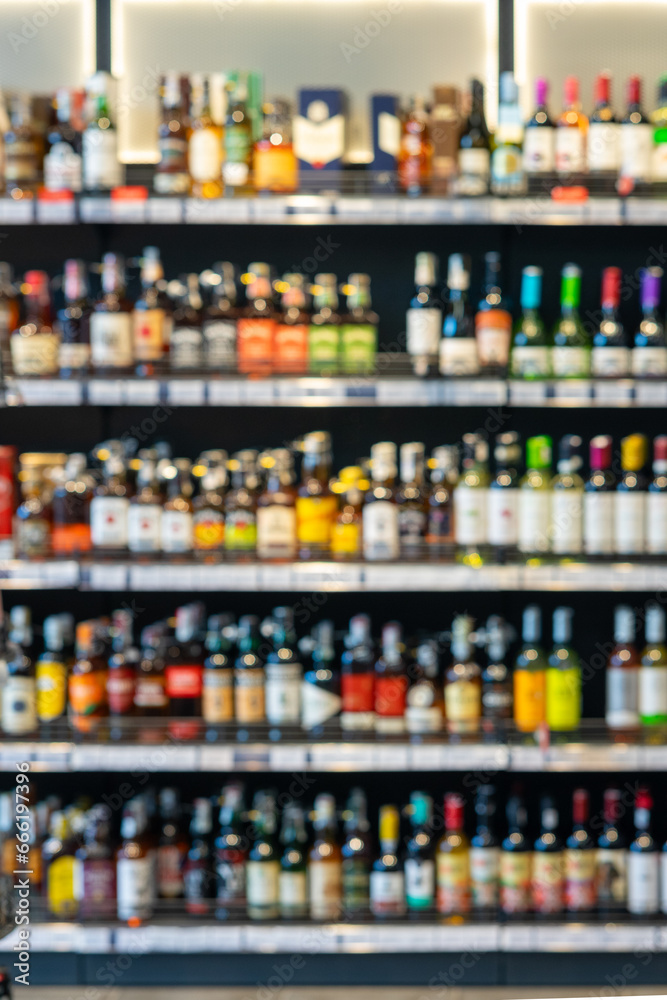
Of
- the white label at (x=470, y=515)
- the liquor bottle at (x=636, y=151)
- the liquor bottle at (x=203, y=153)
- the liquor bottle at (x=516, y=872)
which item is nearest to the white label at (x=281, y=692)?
the white label at (x=470, y=515)

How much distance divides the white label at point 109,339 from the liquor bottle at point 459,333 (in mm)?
932

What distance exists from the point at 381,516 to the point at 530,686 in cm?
65

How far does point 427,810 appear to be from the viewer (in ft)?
10.1

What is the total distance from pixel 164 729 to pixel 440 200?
5.65ft

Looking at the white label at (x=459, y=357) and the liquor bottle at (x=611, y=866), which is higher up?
the white label at (x=459, y=357)

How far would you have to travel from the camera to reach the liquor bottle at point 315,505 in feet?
10.2

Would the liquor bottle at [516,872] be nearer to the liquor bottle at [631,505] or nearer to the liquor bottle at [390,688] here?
the liquor bottle at [390,688]

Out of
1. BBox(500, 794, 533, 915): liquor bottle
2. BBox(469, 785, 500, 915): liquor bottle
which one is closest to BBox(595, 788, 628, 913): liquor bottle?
BBox(500, 794, 533, 915): liquor bottle

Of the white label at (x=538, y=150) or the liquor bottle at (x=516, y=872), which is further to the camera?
→ the white label at (x=538, y=150)

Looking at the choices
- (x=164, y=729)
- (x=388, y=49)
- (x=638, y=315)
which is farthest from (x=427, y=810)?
(x=388, y=49)

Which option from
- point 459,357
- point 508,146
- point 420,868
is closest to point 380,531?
point 459,357

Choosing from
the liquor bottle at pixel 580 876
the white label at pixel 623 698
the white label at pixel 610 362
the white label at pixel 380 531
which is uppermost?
the white label at pixel 610 362

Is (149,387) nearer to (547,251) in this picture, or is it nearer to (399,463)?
(399,463)

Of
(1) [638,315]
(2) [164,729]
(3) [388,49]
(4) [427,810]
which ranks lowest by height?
(4) [427,810]
